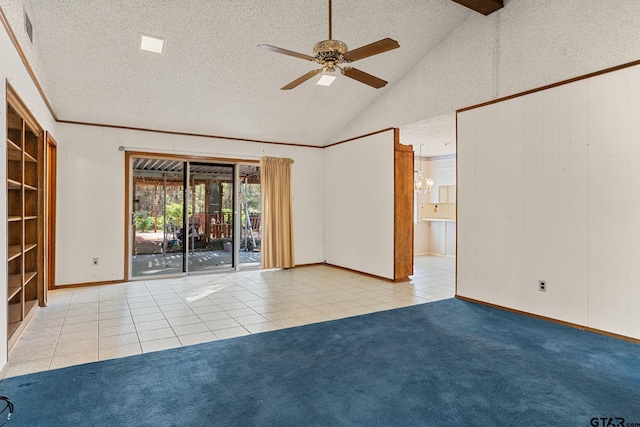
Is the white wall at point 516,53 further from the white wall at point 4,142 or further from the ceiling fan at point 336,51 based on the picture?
the white wall at point 4,142

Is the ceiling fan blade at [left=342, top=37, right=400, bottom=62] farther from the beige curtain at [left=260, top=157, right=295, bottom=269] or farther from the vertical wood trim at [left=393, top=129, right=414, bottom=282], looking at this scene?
the beige curtain at [left=260, top=157, right=295, bottom=269]

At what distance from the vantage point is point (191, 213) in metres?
6.89

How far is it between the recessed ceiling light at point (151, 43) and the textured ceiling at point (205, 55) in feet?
0.21

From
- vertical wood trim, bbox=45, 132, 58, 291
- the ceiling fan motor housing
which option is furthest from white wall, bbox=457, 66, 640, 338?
vertical wood trim, bbox=45, 132, 58, 291

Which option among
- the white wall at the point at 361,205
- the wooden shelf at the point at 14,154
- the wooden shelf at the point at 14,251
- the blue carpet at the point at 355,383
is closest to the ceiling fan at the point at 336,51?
the blue carpet at the point at 355,383

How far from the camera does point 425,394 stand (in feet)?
7.63

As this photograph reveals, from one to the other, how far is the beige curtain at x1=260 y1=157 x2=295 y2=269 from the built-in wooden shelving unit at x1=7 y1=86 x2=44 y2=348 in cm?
348

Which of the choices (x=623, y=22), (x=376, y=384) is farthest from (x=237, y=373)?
(x=623, y=22)

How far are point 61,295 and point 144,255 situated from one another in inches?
149

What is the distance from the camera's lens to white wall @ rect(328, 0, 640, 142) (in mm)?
3348

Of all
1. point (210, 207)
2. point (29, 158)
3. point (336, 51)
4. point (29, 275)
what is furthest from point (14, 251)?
point (210, 207)

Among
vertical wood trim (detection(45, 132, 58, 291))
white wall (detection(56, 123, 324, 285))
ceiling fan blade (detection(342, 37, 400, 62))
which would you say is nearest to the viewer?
ceiling fan blade (detection(342, 37, 400, 62))

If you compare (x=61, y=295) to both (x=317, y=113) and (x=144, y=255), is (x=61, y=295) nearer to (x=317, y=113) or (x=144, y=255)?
(x=144, y=255)

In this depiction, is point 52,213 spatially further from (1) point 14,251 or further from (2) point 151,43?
(2) point 151,43
